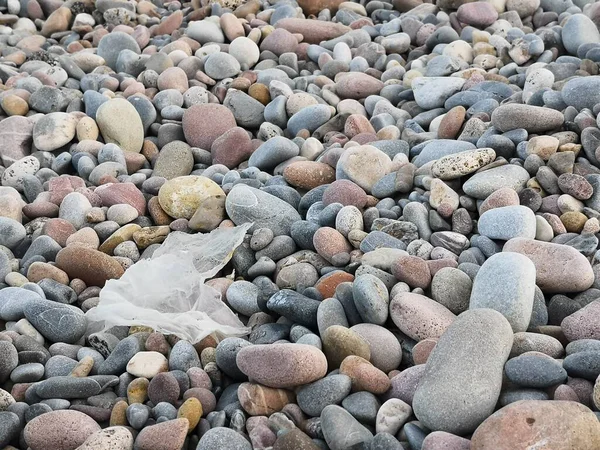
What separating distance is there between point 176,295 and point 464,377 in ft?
4.10

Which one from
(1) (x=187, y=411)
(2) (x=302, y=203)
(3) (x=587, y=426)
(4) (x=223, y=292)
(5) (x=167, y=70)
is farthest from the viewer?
(5) (x=167, y=70)

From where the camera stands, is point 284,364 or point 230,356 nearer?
point 284,364

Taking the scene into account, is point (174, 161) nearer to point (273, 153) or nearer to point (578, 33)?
point (273, 153)

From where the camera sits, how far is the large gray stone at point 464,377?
181 centimetres

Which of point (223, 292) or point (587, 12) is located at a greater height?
point (587, 12)

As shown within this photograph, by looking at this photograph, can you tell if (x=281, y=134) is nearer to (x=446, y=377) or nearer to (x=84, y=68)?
(x=84, y=68)

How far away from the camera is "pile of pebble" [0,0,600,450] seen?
1949 mm

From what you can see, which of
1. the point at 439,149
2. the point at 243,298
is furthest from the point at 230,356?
the point at 439,149

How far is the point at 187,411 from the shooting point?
6.70ft

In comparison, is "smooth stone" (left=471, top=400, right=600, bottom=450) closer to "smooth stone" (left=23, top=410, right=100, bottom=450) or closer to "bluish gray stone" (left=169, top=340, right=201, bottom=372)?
"bluish gray stone" (left=169, top=340, right=201, bottom=372)

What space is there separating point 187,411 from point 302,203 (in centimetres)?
138

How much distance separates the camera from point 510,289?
2.21 metres

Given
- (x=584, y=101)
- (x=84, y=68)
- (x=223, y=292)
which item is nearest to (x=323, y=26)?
(x=84, y=68)

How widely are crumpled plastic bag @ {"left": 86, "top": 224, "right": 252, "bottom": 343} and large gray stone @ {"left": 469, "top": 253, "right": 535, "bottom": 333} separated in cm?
84
